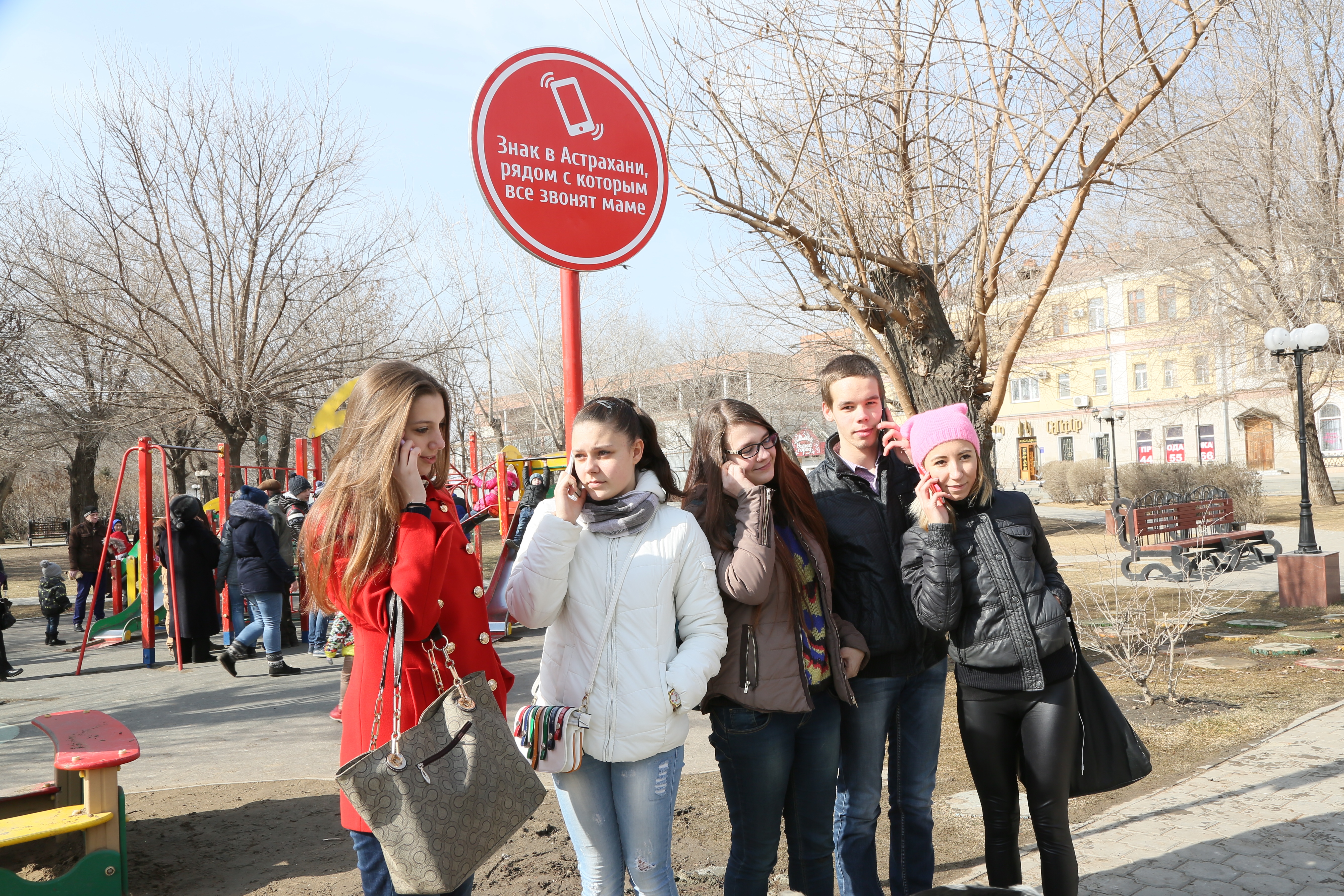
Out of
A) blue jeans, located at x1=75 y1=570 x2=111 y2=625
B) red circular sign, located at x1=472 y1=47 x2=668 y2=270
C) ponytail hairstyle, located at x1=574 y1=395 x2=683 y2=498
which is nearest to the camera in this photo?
ponytail hairstyle, located at x1=574 y1=395 x2=683 y2=498

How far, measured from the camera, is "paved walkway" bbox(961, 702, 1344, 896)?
3260 millimetres

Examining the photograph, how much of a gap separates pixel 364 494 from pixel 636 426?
0.77m

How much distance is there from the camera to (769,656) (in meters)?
2.64

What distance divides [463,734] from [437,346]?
1385 cm

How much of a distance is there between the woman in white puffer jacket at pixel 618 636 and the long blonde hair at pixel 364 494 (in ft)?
1.33

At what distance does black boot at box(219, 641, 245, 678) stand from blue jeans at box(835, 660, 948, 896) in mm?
7505

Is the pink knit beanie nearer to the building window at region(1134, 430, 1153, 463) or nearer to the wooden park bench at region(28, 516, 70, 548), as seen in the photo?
the wooden park bench at region(28, 516, 70, 548)

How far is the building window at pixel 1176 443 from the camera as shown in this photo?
45500mm

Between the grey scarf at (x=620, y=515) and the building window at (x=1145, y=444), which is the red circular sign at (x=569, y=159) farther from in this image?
the building window at (x=1145, y=444)

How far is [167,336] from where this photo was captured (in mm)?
12141

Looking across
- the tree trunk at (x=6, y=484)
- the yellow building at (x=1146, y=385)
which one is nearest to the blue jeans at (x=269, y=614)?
the yellow building at (x=1146, y=385)

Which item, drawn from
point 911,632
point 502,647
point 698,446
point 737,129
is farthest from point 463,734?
point 502,647

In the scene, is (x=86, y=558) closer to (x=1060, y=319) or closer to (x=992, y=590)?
(x=992, y=590)

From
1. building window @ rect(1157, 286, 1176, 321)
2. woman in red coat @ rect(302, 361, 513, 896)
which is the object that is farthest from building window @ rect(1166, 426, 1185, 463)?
woman in red coat @ rect(302, 361, 513, 896)
